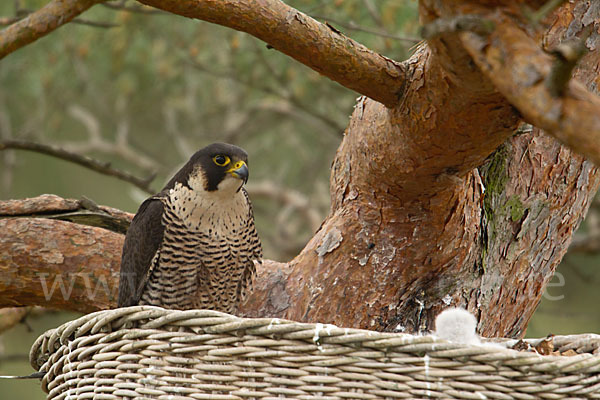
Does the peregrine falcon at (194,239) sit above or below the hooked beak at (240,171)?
below

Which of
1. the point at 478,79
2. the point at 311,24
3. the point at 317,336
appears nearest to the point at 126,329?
the point at 317,336

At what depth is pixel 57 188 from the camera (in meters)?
7.42

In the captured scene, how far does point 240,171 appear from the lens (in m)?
2.59

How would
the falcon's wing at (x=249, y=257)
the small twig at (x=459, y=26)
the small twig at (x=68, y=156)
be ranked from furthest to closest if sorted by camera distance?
1. the small twig at (x=68, y=156)
2. the falcon's wing at (x=249, y=257)
3. the small twig at (x=459, y=26)

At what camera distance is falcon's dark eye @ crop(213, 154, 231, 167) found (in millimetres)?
2635

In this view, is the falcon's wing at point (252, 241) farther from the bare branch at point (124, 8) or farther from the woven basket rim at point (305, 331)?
the woven basket rim at point (305, 331)

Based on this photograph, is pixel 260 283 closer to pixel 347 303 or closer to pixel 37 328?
pixel 347 303

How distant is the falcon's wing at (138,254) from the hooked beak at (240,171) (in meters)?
0.32

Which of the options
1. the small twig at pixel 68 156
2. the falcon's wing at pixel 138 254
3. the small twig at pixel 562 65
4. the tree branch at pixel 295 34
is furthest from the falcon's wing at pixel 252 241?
the small twig at pixel 562 65

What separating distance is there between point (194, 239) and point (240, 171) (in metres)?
0.31

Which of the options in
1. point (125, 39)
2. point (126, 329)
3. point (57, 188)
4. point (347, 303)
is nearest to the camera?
point (126, 329)

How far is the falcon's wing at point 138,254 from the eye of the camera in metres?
2.62

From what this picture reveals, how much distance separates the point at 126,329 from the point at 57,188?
6.12 metres

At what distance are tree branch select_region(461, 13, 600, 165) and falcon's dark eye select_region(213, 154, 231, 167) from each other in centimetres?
143
